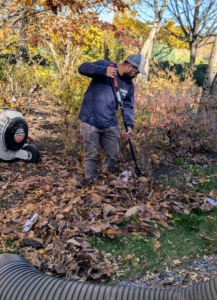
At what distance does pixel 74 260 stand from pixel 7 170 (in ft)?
9.33

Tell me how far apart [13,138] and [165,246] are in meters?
3.04

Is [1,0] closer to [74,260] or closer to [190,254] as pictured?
[74,260]

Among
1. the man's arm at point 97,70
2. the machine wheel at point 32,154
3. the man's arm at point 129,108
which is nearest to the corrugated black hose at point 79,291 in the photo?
the man's arm at point 97,70

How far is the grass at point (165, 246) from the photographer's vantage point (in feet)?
11.8

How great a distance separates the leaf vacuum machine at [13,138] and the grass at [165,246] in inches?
97.4

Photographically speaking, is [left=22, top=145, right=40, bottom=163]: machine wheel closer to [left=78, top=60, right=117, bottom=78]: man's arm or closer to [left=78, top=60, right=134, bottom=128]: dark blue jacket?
[left=78, top=60, right=134, bottom=128]: dark blue jacket

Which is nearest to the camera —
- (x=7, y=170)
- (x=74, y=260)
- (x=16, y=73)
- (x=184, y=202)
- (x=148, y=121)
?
(x=74, y=260)

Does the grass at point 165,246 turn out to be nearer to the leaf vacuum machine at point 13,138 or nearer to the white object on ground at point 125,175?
the white object on ground at point 125,175

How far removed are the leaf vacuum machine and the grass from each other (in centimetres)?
247

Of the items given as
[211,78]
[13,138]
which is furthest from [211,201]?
[211,78]

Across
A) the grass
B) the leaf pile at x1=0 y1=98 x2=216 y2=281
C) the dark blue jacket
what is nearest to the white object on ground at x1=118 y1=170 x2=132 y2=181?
the leaf pile at x1=0 y1=98 x2=216 y2=281

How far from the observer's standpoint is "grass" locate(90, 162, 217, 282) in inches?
142

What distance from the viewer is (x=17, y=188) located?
205 inches

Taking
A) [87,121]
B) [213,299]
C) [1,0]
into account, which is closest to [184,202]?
[87,121]
